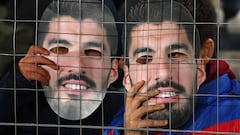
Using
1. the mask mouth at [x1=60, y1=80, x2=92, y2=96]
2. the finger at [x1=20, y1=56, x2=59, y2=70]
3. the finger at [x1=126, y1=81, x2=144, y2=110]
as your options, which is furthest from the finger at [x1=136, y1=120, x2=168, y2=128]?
the finger at [x1=20, y1=56, x2=59, y2=70]

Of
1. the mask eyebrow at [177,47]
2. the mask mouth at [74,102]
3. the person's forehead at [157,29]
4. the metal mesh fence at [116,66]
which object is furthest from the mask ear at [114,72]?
the mask eyebrow at [177,47]

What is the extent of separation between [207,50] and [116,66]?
1.95 feet

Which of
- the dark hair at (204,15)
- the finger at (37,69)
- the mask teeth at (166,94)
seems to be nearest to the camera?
the dark hair at (204,15)

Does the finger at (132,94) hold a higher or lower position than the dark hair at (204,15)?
lower

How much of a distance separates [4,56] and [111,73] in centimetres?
73

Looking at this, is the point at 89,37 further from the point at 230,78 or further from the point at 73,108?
the point at 230,78

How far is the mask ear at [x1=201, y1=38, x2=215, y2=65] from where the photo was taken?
3518 mm

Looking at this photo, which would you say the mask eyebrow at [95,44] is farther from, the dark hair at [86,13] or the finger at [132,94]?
the finger at [132,94]

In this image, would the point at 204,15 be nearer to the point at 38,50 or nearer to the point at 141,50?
the point at 141,50

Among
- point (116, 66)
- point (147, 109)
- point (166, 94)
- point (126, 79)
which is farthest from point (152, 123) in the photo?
point (116, 66)

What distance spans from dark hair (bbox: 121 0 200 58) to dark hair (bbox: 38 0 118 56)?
0.33 feet

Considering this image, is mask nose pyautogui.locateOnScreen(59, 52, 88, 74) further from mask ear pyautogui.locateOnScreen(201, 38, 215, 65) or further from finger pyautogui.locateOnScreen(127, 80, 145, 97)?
mask ear pyautogui.locateOnScreen(201, 38, 215, 65)

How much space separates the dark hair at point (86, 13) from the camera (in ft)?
11.8

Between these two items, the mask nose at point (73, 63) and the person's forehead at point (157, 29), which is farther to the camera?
the mask nose at point (73, 63)
